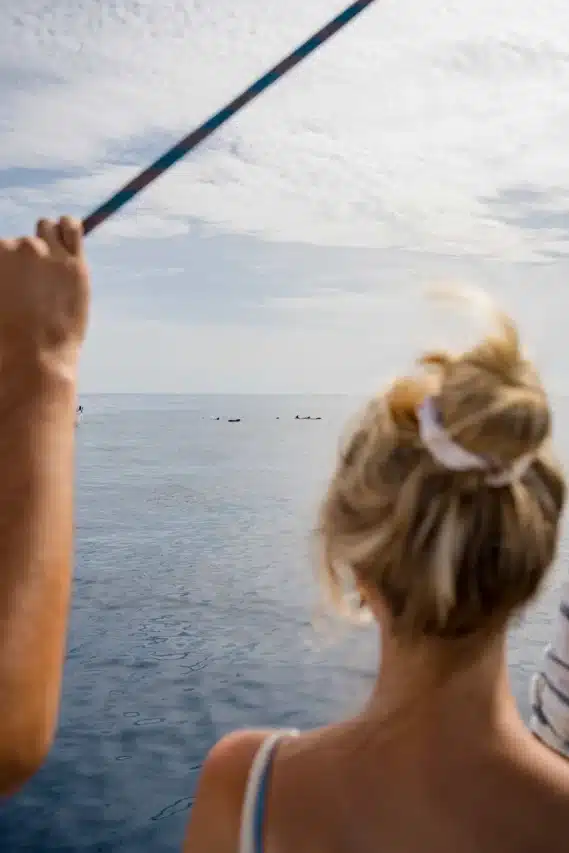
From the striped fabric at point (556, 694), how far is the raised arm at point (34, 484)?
4.36 ft

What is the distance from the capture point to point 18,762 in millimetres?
927

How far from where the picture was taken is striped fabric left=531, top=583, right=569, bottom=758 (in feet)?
6.72

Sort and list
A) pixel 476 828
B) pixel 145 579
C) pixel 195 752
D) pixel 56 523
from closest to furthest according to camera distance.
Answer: pixel 56 523 → pixel 476 828 → pixel 195 752 → pixel 145 579

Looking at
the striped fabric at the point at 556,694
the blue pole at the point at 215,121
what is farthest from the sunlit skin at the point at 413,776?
the blue pole at the point at 215,121

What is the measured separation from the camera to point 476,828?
1590 millimetres

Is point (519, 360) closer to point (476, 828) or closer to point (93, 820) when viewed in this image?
point (476, 828)

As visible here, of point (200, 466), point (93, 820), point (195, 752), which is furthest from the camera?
point (200, 466)

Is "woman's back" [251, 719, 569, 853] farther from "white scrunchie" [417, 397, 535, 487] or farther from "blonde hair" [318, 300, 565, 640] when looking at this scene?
"white scrunchie" [417, 397, 535, 487]

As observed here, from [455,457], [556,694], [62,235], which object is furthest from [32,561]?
[556,694]

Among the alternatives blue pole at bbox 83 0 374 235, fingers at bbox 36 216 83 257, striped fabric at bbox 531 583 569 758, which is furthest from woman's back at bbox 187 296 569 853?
fingers at bbox 36 216 83 257

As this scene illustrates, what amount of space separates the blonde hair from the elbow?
822mm

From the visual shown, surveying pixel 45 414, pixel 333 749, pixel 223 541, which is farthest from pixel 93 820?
pixel 223 541

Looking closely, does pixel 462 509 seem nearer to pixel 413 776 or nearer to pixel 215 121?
pixel 413 776

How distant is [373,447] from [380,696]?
0.40 m
